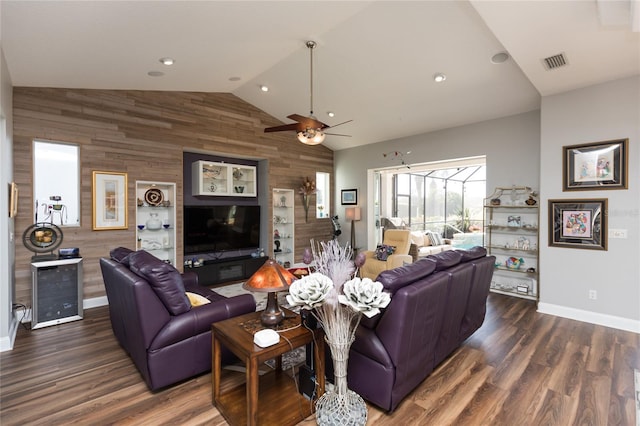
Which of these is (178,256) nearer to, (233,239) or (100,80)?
(233,239)

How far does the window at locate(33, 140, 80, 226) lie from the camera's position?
158 inches

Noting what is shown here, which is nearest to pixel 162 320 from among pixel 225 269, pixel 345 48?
pixel 225 269

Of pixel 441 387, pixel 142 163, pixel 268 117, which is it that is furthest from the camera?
pixel 268 117

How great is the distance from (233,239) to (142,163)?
2050mm

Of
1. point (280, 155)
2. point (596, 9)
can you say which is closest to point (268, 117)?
point (280, 155)

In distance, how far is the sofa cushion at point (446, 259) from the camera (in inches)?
97.8

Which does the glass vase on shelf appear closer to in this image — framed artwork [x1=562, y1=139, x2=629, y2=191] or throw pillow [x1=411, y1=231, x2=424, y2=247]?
throw pillow [x1=411, y1=231, x2=424, y2=247]

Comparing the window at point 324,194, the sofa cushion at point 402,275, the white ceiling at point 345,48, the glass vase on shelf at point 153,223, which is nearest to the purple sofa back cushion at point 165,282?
→ the sofa cushion at point 402,275

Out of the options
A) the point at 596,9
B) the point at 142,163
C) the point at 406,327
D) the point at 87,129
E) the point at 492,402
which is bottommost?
the point at 492,402

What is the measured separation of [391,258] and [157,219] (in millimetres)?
4073

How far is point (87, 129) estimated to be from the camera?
14.1 ft

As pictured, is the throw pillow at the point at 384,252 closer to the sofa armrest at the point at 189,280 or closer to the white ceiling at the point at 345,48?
the white ceiling at the point at 345,48

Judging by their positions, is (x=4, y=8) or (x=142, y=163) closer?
(x=4, y=8)

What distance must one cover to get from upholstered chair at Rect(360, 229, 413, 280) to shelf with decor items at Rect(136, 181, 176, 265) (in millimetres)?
3338
